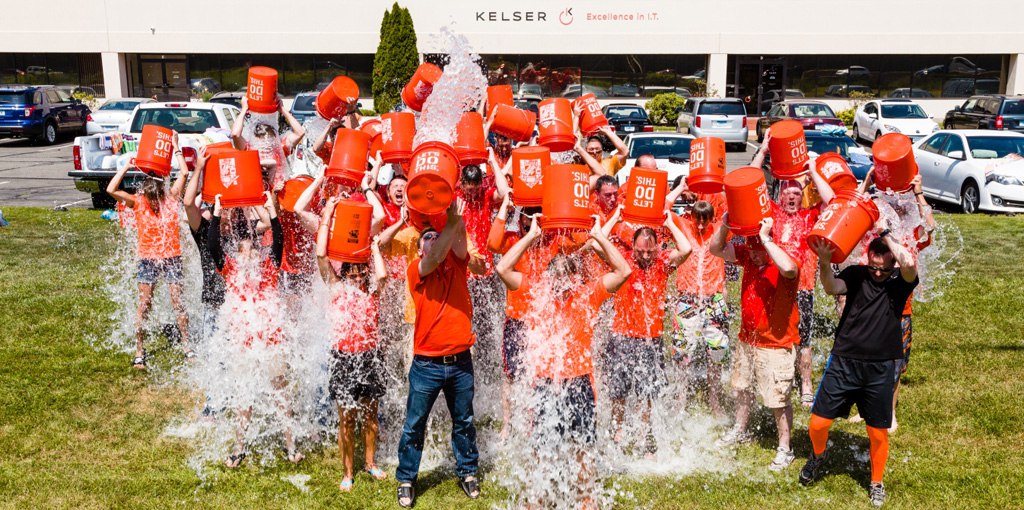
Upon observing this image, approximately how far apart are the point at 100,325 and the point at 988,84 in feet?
119

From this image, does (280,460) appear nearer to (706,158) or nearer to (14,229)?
(706,158)

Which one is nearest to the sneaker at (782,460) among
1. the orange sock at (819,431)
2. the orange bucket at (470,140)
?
the orange sock at (819,431)

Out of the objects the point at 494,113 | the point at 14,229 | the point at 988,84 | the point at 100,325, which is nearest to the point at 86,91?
the point at 14,229

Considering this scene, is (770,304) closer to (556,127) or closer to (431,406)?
(556,127)

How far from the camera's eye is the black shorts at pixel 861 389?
5.10 m

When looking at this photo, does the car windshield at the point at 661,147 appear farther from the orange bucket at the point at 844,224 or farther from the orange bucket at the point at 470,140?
the orange bucket at the point at 844,224

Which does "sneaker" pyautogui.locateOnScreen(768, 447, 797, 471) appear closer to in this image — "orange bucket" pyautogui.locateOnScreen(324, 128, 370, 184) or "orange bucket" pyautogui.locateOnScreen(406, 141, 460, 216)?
"orange bucket" pyautogui.locateOnScreen(406, 141, 460, 216)

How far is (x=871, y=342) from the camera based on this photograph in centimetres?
507

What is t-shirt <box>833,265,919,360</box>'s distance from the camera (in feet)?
16.6

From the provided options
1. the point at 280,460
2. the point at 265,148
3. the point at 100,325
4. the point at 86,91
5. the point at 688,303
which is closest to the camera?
the point at 280,460

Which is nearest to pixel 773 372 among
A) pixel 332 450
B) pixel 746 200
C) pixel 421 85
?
pixel 746 200

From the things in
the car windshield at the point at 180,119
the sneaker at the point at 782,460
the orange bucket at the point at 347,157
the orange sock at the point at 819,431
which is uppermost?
the car windshield at the point at 180,119

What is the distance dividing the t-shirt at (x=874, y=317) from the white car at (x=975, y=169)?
10060 mm

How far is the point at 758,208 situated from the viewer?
16.8ft
